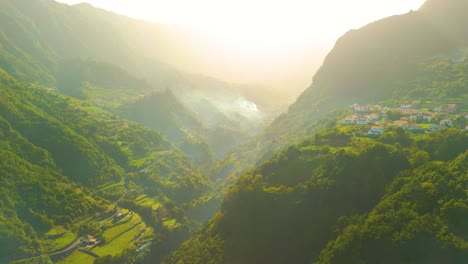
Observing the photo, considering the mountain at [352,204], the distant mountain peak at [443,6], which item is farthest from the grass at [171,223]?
the distant mountain peak at [443,6]

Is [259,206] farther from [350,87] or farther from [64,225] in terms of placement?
[350,87]

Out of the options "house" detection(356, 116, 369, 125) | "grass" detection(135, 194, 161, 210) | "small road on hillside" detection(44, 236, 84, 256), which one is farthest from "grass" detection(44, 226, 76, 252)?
"house" detection(356, 116, 369, 125)

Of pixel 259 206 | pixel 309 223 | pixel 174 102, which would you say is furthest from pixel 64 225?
pixel 174 102

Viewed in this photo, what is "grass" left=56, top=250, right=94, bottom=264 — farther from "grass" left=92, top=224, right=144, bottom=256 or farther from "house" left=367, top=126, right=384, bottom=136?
"house" left=367, top=126, right=384, bottom=136

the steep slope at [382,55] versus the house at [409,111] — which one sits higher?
the steep slope at [382,55]

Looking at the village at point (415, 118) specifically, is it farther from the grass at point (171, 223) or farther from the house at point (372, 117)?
the grass at point (171, 223)
